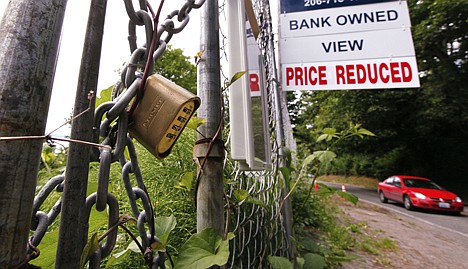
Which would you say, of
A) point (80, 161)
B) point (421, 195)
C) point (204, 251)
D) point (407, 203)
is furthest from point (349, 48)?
point (407, 203)

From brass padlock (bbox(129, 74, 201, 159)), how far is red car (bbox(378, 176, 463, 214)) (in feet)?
31.6

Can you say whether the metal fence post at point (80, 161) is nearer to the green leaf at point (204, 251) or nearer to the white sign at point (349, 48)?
the green leaf at point (204, 251)

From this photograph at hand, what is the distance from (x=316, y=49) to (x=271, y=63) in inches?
20.7

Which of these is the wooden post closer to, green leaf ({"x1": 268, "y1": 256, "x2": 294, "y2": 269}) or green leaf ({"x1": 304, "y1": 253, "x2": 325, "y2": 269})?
green leaf ({"x1": 268, "y1": 256, "x2": 294, "y2": 269})

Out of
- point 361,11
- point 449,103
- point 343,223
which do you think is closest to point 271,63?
point 361,11

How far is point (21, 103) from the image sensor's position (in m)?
0.26

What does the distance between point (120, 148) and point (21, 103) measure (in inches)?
5.0

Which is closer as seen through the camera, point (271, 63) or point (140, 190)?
point (140, 190)

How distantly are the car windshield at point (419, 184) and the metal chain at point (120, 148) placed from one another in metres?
10.3

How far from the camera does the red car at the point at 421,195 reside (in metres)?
7.60

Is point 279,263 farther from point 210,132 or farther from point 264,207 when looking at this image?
point 210,132

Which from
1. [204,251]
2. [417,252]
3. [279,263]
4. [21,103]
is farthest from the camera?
[417,252]

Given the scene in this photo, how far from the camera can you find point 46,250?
0.39 m

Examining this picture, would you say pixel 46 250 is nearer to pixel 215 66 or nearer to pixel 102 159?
pixel 102 159
